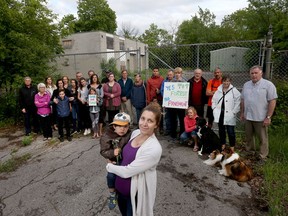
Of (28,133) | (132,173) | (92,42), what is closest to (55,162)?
(28,133)

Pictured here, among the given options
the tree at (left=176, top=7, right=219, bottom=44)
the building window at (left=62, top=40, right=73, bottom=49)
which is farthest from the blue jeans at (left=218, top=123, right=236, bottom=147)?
the tree at (left=176, top=7, right=219, bottom=44)

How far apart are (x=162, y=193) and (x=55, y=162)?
9.28 ft

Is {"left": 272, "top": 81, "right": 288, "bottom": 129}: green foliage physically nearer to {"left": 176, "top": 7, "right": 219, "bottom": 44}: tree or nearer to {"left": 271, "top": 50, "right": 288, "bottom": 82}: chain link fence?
{"left": 271, "top": 50, "right": 288, "bottom": 82}: chain link fence

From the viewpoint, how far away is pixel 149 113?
2082 mm

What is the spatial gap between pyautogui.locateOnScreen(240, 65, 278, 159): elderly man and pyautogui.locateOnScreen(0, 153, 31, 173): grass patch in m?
5.36

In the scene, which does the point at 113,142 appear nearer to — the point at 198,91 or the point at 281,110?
the point at 198,91

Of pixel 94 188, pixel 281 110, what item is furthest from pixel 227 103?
pixel 94 188

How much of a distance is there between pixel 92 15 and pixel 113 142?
53335mm

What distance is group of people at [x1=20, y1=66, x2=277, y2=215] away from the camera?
2070 millimetres

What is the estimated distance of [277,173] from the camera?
424 cm

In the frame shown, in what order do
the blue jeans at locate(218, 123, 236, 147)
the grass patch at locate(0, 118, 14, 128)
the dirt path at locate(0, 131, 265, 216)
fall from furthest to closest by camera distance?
the grass patch at locate(0, 118, 14, 128) → the blue jeans at locate(218, 123, 236, 147) → the dirt path at locate(0, 131, 265, 216)

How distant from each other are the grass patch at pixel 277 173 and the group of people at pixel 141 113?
1.15 feet

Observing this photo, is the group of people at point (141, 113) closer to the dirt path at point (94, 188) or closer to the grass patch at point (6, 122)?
the dirt path at point (94, 188)

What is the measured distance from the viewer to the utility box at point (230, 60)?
11.0 meters
